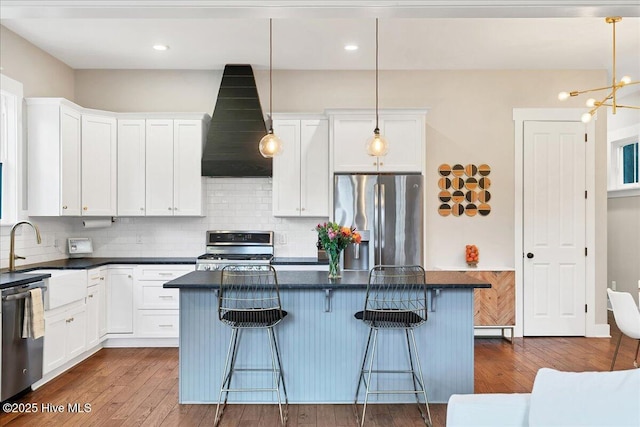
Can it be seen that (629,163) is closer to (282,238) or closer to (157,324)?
(282,238)

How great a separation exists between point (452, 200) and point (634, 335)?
2.35 m

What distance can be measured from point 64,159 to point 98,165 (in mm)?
449

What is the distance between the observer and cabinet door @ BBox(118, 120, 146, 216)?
5.33 metres

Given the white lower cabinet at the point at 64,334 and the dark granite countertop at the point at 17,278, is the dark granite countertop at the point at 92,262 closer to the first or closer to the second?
the white lower cabinet at the point at 64,334

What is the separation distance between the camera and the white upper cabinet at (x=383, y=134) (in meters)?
5.14

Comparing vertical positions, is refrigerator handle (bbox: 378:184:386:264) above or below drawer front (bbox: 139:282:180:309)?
above

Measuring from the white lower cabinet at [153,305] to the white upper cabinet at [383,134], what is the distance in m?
2.27

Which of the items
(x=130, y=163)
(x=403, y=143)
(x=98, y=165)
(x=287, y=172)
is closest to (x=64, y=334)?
(x=98, y=165)

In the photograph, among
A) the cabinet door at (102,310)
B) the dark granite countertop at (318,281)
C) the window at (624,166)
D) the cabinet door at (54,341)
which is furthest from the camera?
the window at (624,166)

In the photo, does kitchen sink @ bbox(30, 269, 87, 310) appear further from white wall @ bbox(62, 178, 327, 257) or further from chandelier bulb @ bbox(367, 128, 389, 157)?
chandelier bulb @ bbox(367, 128, 389, 157)

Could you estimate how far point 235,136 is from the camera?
529cm

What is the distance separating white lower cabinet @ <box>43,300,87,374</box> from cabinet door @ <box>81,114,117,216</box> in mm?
1163

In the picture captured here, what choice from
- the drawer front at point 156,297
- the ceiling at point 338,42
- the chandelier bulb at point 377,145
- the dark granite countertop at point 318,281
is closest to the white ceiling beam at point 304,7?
the ceiling at point 338,42

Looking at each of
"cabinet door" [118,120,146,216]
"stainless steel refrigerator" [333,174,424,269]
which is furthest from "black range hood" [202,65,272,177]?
"stainless steel refrigerator" [333,174,424,269]
